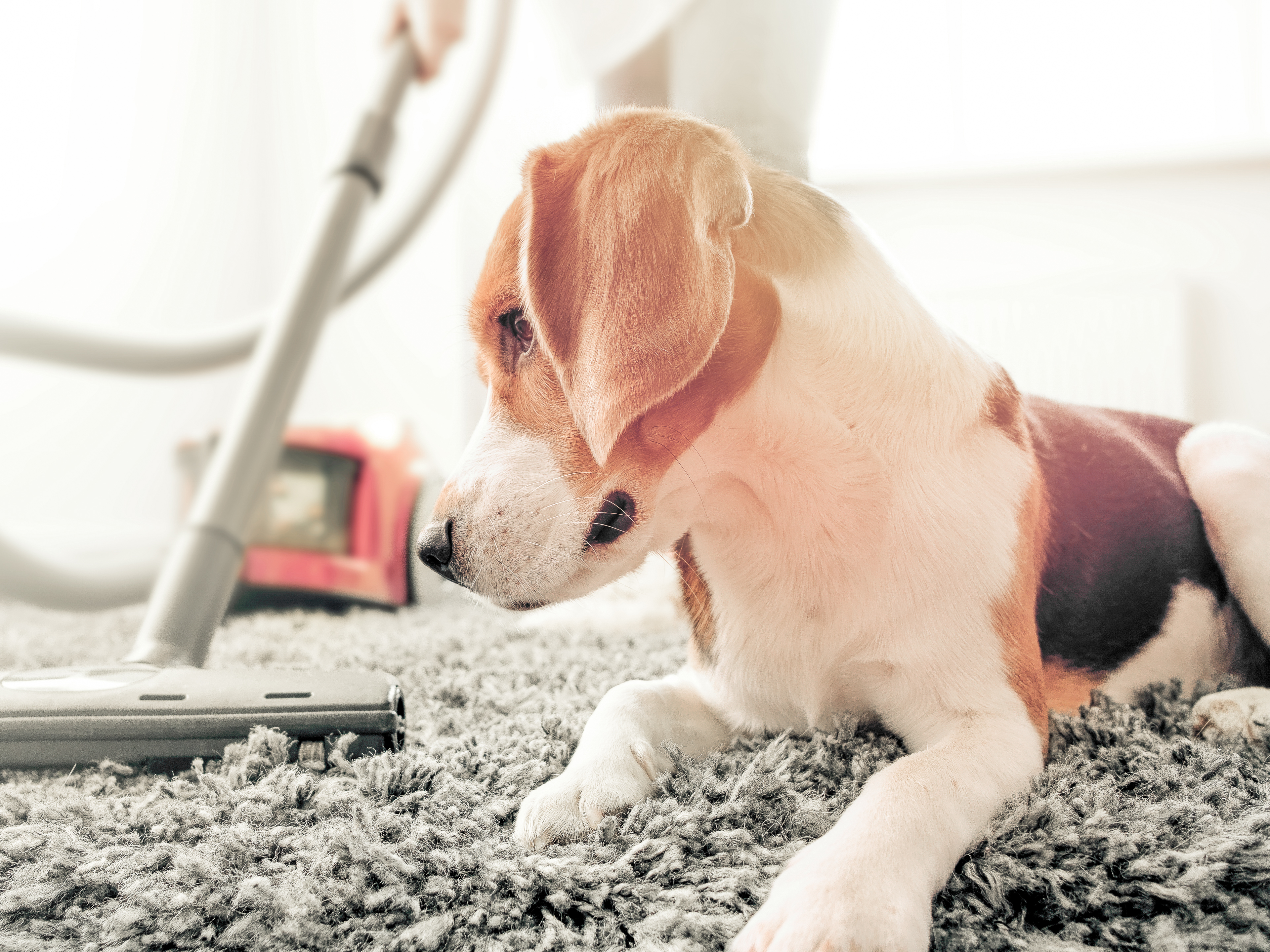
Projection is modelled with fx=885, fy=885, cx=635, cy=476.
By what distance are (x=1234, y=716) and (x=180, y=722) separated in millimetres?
966

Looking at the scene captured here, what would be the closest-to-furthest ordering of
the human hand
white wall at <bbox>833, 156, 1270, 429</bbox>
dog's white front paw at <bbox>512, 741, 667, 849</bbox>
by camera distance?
1. dog's white front paw at <bbox>512, 741, 667, 849</bbox>
2. the human hand
3. white wall at <bbox>833, 156, 1270, 429</bbox>

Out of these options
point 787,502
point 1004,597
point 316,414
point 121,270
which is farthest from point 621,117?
point 316,414

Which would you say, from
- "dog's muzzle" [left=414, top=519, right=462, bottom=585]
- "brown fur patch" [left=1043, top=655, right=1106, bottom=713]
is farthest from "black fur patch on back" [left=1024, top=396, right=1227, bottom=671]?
"dog's muzzle" [left=414, top=519, right=462, bottom=585]

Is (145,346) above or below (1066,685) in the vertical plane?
below

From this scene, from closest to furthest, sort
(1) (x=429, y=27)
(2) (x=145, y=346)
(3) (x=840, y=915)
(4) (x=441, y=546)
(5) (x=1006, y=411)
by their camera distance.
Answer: (3) (x=840, y=915), (4) (x=441, y=546), (5) (x=1006, y=411), (1) (x=429, y=27), (2) (x=145, y=346)

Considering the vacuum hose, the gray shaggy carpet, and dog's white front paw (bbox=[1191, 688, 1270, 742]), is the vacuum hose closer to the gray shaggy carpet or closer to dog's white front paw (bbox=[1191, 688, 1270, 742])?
the gray shaggy carpet

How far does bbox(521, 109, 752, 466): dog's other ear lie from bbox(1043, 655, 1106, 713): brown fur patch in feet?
1.69

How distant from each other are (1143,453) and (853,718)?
51 centimetres

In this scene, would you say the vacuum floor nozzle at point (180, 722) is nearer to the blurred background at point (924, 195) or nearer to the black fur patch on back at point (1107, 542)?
the black fur patch on back at point (1107, 542)

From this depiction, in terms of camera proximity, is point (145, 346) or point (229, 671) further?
point (145, 346)

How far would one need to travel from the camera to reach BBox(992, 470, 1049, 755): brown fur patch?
740mm

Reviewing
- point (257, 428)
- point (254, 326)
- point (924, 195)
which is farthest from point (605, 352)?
point (924, 195)

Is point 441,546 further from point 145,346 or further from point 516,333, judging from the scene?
point 145,346

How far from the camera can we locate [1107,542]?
934 mm
